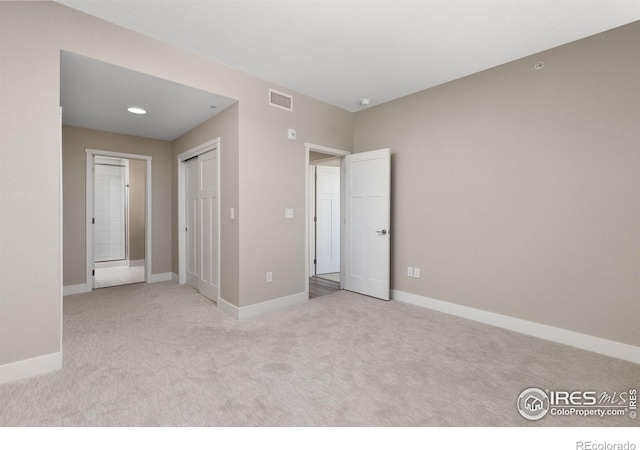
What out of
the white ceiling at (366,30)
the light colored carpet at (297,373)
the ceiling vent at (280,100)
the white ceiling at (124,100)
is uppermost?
the white ceiling at (366,30)

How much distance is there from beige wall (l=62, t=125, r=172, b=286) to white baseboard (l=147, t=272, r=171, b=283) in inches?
2.4

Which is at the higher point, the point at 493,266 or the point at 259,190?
the point at 259,190

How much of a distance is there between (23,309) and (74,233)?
283 cm

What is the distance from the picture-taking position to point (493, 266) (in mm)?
3195

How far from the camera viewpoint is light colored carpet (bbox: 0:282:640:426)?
1.73m

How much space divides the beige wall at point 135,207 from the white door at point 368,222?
492 cm

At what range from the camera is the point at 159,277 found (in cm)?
515

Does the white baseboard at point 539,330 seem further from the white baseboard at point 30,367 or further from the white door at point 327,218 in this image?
the white baseboard at point 30,367

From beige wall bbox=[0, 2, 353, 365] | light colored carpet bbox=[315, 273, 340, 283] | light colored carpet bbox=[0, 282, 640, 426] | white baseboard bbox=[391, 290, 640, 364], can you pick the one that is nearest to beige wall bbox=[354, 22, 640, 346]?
white baseboard bbox=[391, 290, 640, 364]

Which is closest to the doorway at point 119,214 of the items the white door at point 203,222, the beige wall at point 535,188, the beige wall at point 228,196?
the white door at point 203,222

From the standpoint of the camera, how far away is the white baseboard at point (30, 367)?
204 centimetres
